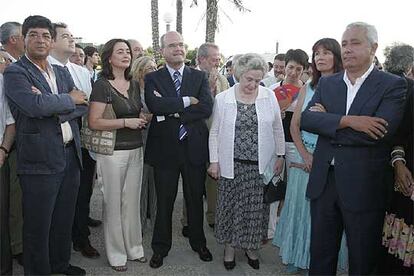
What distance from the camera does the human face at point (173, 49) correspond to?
3.94 metres

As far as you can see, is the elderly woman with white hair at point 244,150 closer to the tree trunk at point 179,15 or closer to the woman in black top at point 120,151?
the woman in black top at point 120,151

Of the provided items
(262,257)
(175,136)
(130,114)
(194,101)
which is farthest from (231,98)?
(262,257)

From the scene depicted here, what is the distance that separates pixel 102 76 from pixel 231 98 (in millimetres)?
1182

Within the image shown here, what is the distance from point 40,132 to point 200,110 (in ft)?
4.63

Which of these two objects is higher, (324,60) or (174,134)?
(324,60)

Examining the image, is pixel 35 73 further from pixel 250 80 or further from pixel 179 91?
pixel 250 80

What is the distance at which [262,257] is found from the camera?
168 inches

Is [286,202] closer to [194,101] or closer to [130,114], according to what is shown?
[194,101]

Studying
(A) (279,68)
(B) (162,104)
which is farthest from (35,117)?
(A) (279,68)

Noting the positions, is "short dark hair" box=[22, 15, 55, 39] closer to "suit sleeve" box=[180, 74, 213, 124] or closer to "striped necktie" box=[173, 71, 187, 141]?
"striped necktie" box=[173, 71, 187, 141]

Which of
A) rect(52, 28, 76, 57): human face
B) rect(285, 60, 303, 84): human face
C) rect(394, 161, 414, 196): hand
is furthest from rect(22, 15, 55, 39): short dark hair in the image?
rect(394, 161, 414, 196): hand

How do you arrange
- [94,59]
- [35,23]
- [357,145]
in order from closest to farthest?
[357,145], [35,23], [94,59]

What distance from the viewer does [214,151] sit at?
389cm

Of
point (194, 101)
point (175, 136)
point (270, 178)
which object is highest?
point (194, 101)
